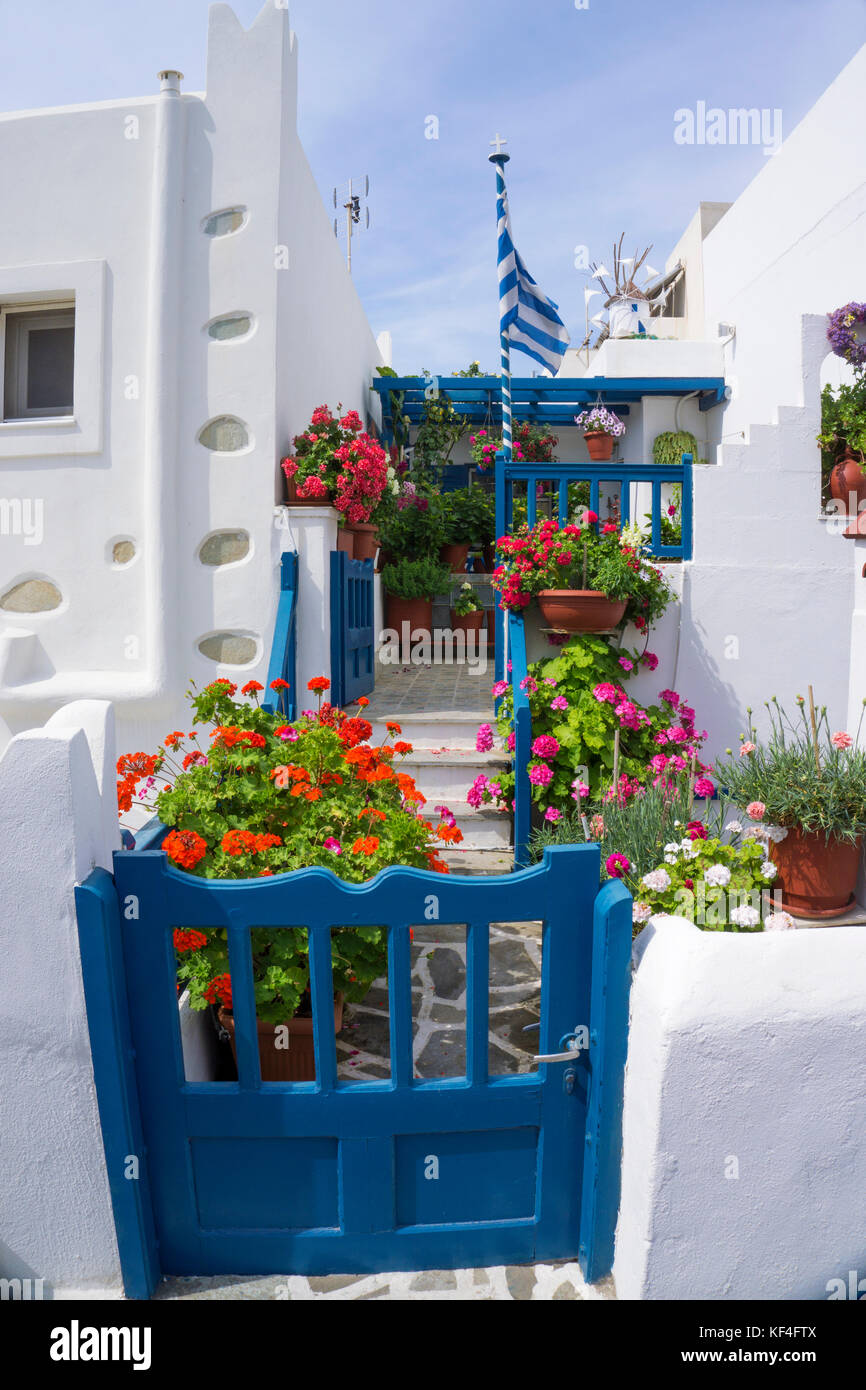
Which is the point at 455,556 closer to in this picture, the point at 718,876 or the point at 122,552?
the point at 122,552

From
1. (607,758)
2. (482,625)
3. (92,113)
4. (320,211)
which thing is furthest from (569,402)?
(607,758)

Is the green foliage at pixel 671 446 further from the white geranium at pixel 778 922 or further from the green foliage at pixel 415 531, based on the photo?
the white geranium at pixel 778 922

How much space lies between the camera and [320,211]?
6652mm

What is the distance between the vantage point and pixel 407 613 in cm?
982

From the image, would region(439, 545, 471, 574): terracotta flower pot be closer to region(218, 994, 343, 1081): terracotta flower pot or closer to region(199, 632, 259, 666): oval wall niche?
region(199, 632, 259, 666): oval wall niche

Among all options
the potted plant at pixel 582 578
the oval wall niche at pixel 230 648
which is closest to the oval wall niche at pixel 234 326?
the oval wall niche at pixel 230 648

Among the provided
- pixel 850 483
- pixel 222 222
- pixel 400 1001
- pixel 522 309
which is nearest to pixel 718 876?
pixel 400 1001

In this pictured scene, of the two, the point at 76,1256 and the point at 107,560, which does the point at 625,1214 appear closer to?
the point at 76,1256

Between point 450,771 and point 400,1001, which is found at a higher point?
point 450,771

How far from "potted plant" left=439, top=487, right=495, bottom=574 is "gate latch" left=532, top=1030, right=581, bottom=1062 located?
8458mm

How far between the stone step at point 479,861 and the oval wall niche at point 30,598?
Answer: 303 centimetres

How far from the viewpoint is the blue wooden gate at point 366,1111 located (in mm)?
2113

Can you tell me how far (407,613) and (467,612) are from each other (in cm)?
68
